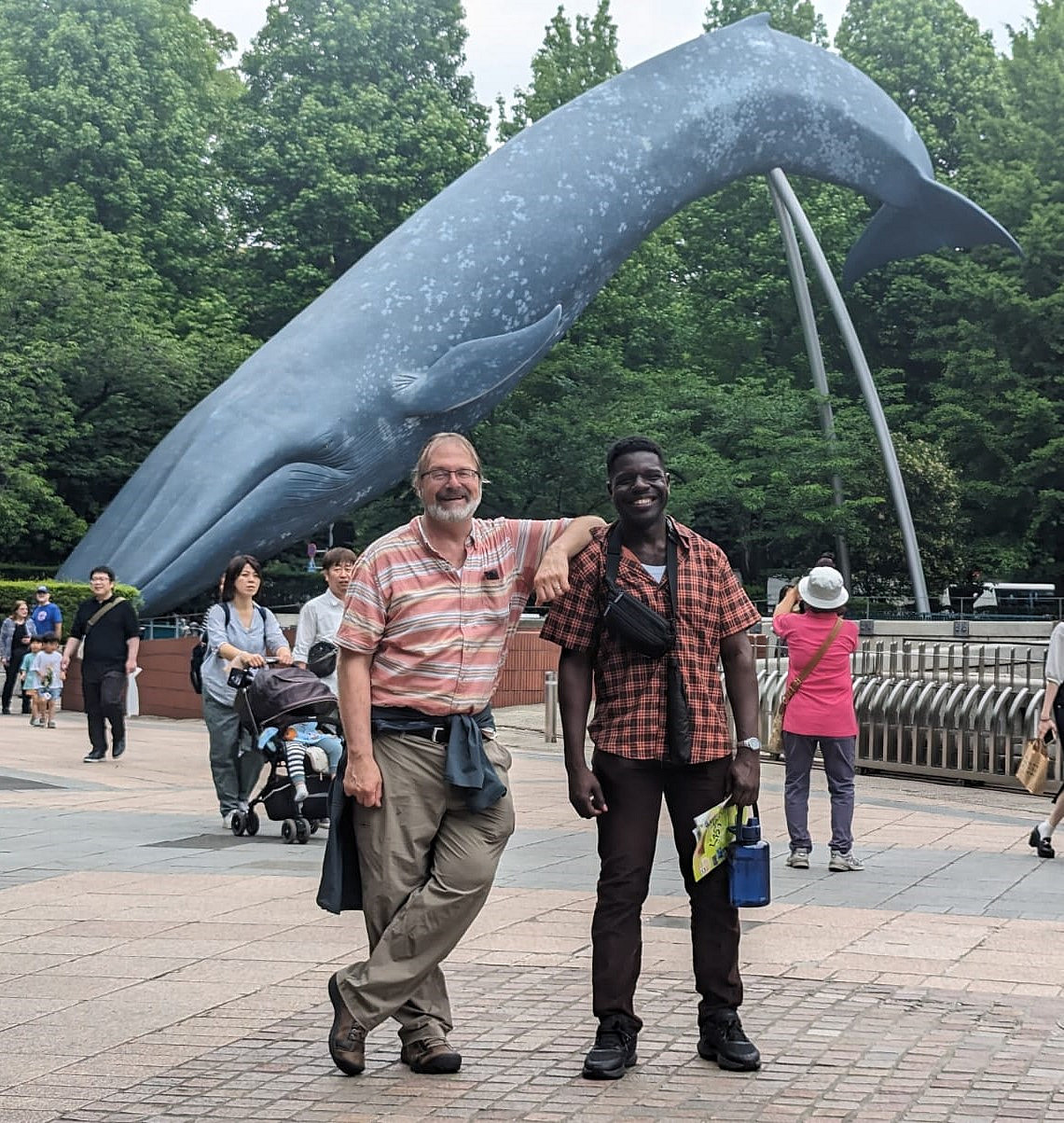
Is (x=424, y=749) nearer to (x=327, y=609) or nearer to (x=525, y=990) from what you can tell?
(x=525, y=990)

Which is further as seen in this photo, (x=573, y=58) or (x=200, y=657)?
(x=573, y=58)

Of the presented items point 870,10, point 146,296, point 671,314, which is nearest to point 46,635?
point 146,296

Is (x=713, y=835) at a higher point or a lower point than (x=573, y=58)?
lower

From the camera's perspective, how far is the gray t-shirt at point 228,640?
9766 mm

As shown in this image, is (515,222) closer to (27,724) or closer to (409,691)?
(27,724)

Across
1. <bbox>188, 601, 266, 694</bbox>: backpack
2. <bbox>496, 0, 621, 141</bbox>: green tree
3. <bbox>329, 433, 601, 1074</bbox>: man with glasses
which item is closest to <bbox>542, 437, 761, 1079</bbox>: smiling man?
<bbox>329, 433, 601, 1074</bbox>: man with glasses

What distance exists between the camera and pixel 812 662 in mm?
8773

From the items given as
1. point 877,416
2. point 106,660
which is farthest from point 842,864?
point 877,416

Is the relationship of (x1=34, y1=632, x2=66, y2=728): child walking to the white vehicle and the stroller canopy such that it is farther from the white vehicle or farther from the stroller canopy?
the white vehicle

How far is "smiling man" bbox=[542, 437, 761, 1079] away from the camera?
4691mm

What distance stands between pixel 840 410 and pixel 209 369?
43.4 feet

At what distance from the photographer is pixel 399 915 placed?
4.57m

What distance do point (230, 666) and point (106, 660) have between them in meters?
4.87

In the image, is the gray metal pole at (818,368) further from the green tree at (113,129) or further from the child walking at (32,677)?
the child walking at (32,677)
